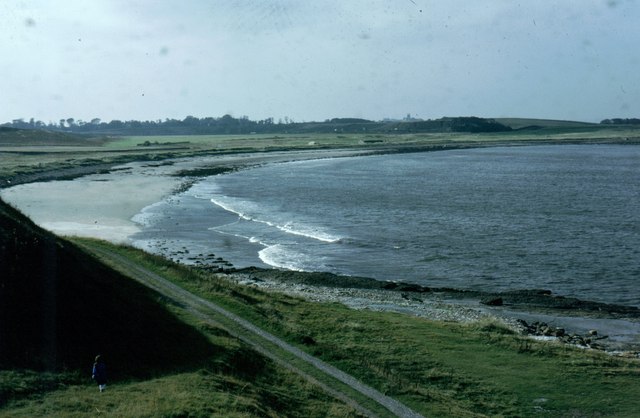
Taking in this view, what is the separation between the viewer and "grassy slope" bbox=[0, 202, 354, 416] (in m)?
17.2

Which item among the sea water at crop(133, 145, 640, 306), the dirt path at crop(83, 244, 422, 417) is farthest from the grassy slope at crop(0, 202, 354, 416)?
the sea water at crop(133, 145, 640, 306)

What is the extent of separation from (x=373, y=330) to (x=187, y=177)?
304 ft

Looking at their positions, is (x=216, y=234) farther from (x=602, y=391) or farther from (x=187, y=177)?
(x=187, y=177)

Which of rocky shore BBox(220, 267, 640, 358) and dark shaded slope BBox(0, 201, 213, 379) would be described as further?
rocky shore BBox(220, 267, 640, 358)

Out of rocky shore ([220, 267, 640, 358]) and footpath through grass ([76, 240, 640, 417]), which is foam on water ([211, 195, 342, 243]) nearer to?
rocky shore ([220, 267, 640, 358])

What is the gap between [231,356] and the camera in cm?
2220

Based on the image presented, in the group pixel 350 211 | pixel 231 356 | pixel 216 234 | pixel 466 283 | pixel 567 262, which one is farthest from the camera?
pixel 350 211

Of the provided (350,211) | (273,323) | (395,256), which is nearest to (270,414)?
(273,323)

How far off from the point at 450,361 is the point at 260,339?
24.9 ft

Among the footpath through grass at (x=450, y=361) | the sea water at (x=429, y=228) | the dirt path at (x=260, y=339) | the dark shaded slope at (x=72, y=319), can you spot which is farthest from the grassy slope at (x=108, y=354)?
the sea water at (x=429, y=228)

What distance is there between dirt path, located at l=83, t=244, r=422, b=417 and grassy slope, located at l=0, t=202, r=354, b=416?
3.01 feet

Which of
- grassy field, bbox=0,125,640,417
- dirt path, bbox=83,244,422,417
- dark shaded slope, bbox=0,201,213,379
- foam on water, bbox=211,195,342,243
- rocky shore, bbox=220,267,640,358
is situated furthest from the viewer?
foam on water, bbox=211,195,342,243

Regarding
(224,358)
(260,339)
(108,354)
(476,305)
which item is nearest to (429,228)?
(476,305)

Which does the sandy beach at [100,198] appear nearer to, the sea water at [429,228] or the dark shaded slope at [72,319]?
the sea water at [429,228]
